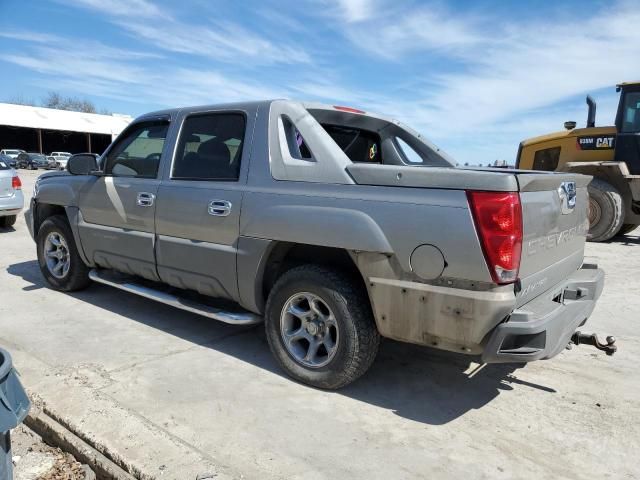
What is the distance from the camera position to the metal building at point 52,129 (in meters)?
49.4

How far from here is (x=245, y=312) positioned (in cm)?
426

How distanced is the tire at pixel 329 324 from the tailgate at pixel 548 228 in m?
0.96

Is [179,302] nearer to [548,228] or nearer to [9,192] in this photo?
[548,228]

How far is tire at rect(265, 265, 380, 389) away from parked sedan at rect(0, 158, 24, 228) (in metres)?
8.39

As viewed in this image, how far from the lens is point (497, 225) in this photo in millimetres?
2738

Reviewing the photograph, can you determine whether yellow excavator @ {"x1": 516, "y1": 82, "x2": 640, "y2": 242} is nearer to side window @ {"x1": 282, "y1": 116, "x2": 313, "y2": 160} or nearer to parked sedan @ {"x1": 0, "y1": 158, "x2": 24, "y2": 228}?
side window @ {"x1": 282, "y1": 116, "x2": 313, "y2": 160}

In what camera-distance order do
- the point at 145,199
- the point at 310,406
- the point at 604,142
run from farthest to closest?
the point at 604,142 < the point at 145,199 < the point at 310,406

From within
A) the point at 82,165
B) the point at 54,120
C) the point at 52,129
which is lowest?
the point at 82,165

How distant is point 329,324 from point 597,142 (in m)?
9.06

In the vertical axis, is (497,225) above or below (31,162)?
above

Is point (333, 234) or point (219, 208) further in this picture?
point (219, 208)

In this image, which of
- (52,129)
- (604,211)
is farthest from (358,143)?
(52,129)

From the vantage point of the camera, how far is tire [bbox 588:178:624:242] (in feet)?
31.8

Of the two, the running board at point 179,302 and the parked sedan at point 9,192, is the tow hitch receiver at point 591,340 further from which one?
the parked sedan at point 9,192
